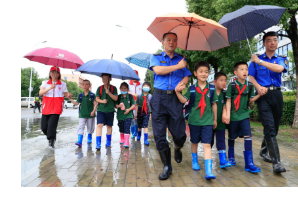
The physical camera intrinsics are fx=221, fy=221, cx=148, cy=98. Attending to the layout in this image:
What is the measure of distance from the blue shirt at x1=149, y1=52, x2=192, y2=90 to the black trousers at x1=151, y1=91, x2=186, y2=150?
6.0 inches

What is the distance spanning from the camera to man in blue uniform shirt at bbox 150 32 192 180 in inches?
140

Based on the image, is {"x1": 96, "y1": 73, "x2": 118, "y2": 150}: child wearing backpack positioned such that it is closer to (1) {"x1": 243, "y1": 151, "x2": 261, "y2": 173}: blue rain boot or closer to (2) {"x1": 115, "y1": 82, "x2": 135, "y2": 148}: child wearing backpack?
(2) {"x1": 115, "y1": 82, "x2": 135, "y2": 148}: child wearing backpack

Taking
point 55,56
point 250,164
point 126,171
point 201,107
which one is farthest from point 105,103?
point 250,164

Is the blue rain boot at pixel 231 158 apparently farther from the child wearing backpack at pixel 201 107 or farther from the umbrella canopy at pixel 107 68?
the umbrella canopy at pixel 107 68

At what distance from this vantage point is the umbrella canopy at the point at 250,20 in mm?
3719

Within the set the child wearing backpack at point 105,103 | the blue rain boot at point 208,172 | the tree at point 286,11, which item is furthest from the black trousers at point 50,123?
the tree at point 286,11

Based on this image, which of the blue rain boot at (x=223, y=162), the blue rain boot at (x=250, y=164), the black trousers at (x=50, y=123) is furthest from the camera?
the black trousers at (x=50, y=123)

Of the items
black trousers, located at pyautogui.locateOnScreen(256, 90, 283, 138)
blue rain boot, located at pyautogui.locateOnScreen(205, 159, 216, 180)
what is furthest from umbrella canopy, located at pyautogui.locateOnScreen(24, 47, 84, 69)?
black trousers, located at pyautogui.locateOnScreen(256, 90, 283, 138)

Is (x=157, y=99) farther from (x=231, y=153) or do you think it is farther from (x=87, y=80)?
(x=87, y=80)

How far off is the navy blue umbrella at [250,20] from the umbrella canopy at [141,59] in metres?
3.83

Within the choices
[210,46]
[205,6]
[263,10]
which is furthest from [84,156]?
[205,6]

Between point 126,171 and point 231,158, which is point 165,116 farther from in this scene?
point 231,158

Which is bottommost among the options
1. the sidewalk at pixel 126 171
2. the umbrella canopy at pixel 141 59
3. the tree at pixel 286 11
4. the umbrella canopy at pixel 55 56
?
the sidewalk at pixel 126 171

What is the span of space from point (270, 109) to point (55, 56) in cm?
465
